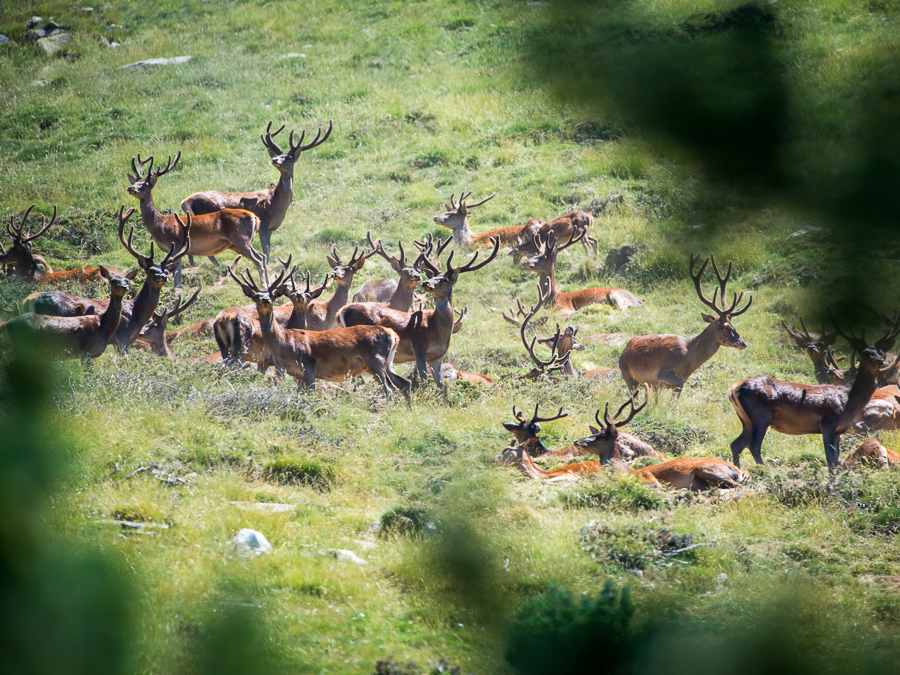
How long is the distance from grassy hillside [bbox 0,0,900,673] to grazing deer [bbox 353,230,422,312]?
1383mm

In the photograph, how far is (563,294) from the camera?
18.6m

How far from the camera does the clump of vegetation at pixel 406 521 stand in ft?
21.3

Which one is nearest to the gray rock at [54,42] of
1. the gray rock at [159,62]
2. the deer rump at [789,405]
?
the gray rock at [159,62]

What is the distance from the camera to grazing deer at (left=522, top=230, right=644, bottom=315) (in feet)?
59.8

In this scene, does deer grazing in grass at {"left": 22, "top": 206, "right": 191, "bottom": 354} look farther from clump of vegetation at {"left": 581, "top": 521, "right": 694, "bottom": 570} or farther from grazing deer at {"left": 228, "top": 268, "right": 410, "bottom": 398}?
clump of vegetation at {"left": 581, "top": 521, "right": 694, "bottom": 570}

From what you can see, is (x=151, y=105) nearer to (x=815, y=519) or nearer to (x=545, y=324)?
(x=545, y=324)

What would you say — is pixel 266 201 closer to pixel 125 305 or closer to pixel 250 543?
pixel 125 305

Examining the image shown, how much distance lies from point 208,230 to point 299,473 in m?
10.5

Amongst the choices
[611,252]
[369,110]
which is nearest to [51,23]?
[369,110]

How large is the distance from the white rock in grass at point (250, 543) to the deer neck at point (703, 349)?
9370 mm

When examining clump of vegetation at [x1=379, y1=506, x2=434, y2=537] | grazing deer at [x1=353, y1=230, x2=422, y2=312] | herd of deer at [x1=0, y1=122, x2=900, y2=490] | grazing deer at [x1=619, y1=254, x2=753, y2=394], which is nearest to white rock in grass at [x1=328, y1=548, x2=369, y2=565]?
clump of vegetation at [x1=379, y1=506, x2=434, y2=537]

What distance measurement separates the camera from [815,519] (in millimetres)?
7496

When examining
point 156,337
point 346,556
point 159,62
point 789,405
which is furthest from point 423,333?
point 159,62

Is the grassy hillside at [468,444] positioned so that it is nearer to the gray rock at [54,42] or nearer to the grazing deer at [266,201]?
the grazing deer at [266,201]
